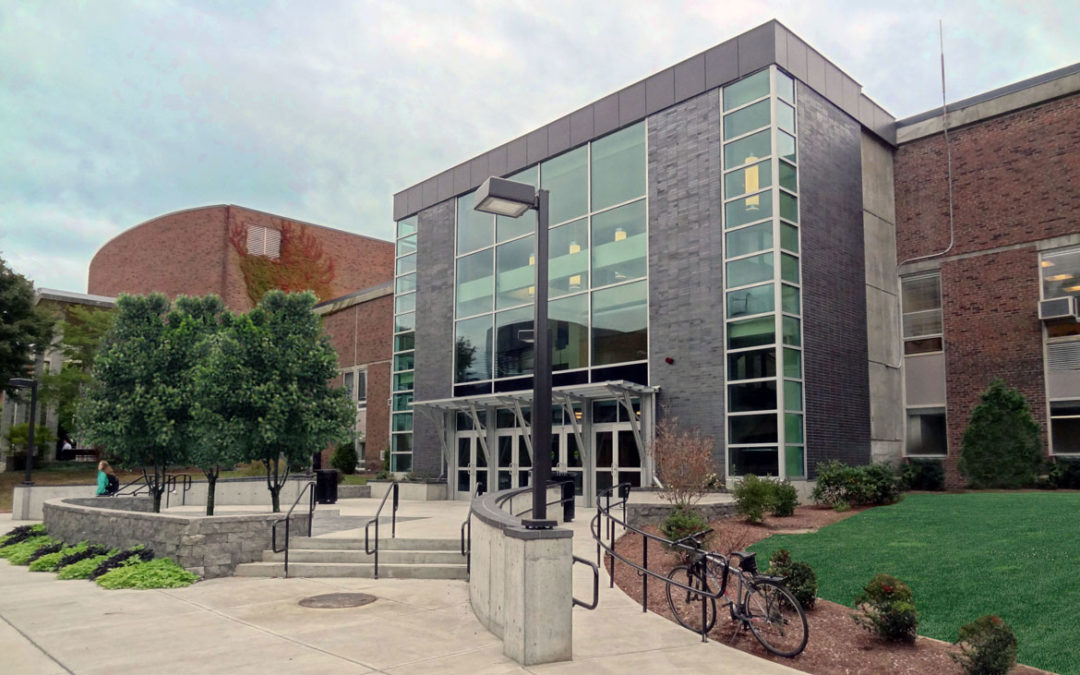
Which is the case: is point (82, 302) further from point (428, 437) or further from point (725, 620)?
point (725, 620)

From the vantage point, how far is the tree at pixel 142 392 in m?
18.4


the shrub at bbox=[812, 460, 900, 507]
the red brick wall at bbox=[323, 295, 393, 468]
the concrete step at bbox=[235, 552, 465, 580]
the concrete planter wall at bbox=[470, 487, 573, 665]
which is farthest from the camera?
the red brick wall at bbox=[323, 295, 393, 468]

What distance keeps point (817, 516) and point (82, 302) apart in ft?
160

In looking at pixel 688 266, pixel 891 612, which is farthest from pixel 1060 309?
pixel 891 612

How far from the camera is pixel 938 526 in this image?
1370cm

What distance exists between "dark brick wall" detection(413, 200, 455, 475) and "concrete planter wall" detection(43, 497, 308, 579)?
1601 cm

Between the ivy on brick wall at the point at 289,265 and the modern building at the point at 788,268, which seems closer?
the modern building at the point at 788,268

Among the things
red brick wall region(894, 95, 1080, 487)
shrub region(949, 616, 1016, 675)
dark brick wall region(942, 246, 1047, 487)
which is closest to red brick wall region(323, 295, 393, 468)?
dark brick wall region(942, 246, 1047, 487)

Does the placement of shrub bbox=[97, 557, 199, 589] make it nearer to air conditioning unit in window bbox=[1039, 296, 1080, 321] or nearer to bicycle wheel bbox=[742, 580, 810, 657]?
bicycle wheel bbox=[742, 580, 810, 657]

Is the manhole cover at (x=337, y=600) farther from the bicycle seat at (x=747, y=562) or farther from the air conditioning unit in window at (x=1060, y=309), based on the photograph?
the air conditioning unit in window at (x=1060, y=309)

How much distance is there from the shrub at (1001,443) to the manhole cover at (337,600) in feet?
57.5

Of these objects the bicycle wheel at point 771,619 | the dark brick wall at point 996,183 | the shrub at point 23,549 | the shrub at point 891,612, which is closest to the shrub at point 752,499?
the bicycle wheel at point 771,619

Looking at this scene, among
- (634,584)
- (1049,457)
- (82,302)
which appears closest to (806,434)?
(1049,457)

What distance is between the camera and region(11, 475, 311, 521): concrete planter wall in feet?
83.0
